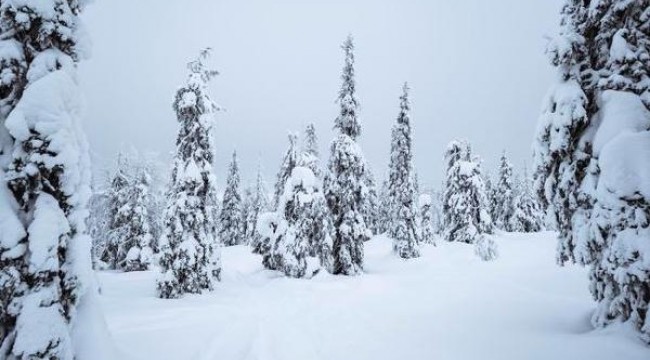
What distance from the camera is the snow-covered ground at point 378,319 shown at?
8773 mm

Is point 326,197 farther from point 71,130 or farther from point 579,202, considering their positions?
point 71,130

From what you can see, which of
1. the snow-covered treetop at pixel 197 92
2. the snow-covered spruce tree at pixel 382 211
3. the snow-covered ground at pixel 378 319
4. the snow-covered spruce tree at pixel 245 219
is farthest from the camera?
the snow-covered spruce tree at pixel 382 211

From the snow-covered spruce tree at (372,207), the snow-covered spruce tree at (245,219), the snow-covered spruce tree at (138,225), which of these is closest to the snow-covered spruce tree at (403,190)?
the snow-covered spruce tree at (372,207)

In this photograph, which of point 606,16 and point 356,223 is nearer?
point 606,16

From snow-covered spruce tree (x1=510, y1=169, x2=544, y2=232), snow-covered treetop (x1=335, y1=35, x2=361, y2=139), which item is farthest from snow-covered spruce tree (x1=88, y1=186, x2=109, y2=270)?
snow-covered spruce tree (x1=510, y1=169, x2=544, y2=232)

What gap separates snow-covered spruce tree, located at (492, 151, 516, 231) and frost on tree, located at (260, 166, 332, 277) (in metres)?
35.8

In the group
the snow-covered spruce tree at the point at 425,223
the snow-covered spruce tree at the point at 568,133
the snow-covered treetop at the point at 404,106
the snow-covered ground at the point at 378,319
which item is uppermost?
the snow-covered treetop at the point at 404,106

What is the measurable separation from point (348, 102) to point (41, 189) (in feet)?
75.1

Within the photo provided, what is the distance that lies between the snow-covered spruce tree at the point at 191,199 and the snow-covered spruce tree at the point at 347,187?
8.83m

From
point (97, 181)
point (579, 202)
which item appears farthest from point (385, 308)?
point (97, 181)

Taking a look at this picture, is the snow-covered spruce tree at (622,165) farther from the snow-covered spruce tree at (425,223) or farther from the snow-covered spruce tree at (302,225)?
the snow-covered spruce tree at (425,223)

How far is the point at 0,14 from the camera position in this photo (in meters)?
4.97

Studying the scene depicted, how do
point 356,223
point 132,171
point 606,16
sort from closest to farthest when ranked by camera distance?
point 606,16
point 356,223
point 132,171

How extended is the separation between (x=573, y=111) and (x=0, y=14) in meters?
10.5
